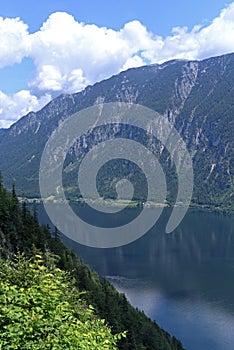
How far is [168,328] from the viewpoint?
81.5 m

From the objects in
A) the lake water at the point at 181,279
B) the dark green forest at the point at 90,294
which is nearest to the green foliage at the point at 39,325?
the dark green forest at the point at 90,294

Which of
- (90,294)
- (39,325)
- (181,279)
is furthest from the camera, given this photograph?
(181,279)

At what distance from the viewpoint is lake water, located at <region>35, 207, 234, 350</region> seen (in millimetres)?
80875

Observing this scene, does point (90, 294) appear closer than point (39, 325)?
No

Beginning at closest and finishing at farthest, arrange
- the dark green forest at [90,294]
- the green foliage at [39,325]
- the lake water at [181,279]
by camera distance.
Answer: the green foliage at [39,325] < the dark green forest at [90,294] < the lake water at [181,279]

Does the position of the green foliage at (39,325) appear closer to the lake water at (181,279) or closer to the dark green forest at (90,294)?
the dark green forest at (90,294)

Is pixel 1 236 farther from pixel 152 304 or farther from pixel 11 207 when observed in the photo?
pixel 152 304

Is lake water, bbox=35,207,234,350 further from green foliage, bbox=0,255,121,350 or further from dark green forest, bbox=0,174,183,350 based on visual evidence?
green foliage, bbox=0,255,121,350

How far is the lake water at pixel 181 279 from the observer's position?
Answer: 265 ft

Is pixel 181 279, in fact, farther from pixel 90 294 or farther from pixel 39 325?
pixel 39 325

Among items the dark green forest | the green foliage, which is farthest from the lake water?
the green foliage

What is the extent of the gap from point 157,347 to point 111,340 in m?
52.8

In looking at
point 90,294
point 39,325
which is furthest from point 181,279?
point 39,325

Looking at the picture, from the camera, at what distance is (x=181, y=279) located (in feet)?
377
